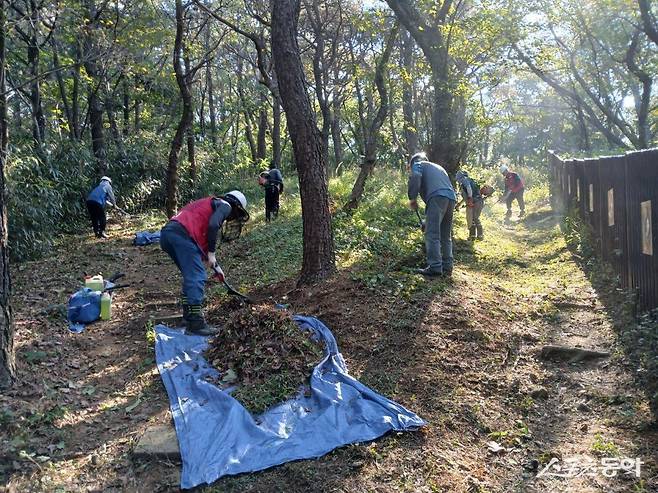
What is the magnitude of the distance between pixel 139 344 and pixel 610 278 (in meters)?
6.11

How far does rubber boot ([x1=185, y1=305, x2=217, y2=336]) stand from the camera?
19.1 feet

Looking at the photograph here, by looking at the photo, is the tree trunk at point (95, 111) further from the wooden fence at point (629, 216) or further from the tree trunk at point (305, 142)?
the wooden fence at point (629, 216)

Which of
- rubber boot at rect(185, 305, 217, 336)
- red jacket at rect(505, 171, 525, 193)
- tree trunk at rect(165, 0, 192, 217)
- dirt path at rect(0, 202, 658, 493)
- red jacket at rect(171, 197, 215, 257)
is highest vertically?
tree trunk at rect(165, 0, 192, 217)

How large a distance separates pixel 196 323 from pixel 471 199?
7118 mm

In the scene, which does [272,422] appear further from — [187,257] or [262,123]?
Answer: [262,123]

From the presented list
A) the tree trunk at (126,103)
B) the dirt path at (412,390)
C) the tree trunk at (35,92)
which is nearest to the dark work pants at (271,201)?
the tree trunk at (35,92)

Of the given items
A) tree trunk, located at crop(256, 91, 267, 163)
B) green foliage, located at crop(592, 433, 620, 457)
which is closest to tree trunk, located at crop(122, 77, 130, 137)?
tree trunk, located at crop(256, 91, 267, 163)

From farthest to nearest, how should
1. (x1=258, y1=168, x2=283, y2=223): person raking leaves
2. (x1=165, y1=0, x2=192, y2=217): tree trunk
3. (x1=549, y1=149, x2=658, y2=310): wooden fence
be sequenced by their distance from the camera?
(x1=258, y1=168, x2=283, y2=223): person raking leaves < (x1=165, y1=0, x2=192, y2=217): tree trunk < (x1=549, y1=149, x2=658, y2=310): wooden fence

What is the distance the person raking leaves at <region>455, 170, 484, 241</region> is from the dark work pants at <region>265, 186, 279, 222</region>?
4897mm

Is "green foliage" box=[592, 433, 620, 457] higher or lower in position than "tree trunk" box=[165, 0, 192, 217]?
lower

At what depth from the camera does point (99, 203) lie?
41.8 ft

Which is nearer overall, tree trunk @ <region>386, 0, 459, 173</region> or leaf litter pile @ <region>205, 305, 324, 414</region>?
leaf litter pile @ <region>205, 305, 324, 414</region>

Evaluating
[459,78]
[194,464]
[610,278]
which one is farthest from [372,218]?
[194,464]

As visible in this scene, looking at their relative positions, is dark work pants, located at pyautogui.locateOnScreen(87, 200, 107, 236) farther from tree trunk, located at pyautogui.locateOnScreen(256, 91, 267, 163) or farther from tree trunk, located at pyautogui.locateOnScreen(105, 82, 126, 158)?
tree trunk, located at pyautogui.locateOnScreen(256, 91, 267, 163)
